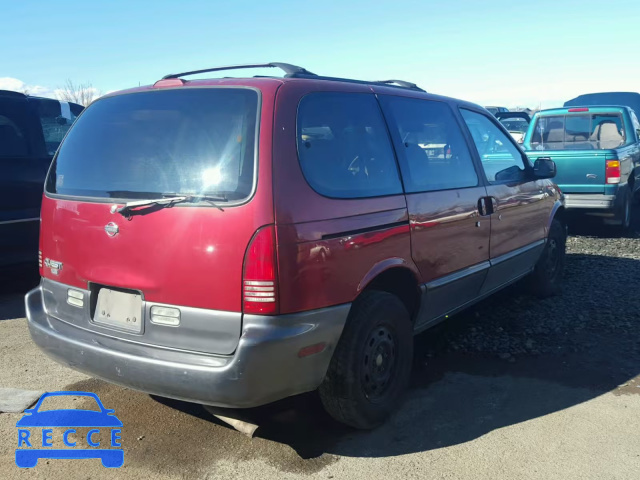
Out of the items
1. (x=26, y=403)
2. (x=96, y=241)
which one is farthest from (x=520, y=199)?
(x=26, y=403)

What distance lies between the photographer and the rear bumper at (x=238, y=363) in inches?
106

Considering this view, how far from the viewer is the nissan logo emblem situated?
2987 millimetres

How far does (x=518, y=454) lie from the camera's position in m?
3.12

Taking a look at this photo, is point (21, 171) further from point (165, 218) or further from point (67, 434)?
point (165, 218)

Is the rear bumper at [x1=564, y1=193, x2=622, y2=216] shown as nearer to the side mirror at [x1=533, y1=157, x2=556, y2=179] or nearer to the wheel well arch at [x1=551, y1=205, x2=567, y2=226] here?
the wheel well arch at [x1=551, y1=205, x2=567, y2=226]

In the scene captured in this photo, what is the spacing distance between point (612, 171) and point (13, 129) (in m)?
7.48

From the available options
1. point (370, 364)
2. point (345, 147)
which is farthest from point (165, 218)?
point (370, 364)

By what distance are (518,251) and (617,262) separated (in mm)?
2808

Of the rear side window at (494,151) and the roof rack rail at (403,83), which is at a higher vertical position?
the roof rack rail at (403,83)

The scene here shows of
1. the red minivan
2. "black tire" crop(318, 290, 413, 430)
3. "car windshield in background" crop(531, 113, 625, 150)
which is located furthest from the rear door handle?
"car windshield in background" crop(531, 113, 625, 150)

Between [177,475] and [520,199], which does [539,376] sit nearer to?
[520,199]

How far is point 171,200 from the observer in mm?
2840

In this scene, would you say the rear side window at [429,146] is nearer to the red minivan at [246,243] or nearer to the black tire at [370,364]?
the red minivan at [246,243]

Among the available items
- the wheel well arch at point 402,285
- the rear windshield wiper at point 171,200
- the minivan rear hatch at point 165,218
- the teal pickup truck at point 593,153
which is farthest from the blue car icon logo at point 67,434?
the teal pickup truck at point 593,153
